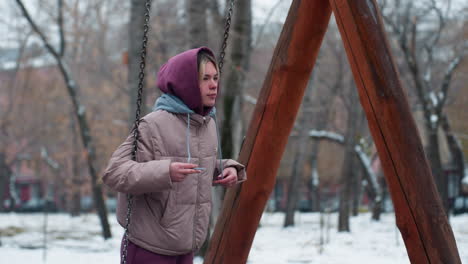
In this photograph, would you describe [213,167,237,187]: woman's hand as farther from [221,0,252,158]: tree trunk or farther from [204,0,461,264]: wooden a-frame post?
[221,0,252,158]: tree trunk

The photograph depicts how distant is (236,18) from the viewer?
9.50 m

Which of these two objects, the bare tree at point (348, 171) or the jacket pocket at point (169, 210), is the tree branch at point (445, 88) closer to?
the bare tree at point (348, 171)

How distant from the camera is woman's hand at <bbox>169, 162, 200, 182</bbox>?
2.68 m

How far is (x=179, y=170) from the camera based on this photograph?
8.79 feet

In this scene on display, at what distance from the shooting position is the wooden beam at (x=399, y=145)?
334 centimetres

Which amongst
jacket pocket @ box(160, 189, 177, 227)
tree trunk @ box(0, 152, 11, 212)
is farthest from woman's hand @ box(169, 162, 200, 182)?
tree trunk @ box(0, 152, 11, 212)

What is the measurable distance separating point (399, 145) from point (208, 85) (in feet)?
3.72

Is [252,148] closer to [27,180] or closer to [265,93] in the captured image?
[265,93]

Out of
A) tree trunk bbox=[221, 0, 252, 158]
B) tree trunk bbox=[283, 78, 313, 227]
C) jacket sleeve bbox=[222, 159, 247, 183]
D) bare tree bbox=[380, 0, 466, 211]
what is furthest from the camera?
tree trunk bbox=[283, 78, 313, 227]

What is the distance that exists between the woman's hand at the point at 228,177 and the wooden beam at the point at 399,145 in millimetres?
880

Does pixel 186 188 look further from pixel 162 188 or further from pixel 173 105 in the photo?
pixel 173 105

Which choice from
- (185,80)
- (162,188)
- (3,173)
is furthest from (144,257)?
(3,173)

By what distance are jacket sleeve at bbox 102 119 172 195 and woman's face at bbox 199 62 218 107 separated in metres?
0.33

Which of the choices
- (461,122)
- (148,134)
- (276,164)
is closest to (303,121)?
(461,122)
